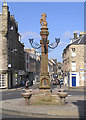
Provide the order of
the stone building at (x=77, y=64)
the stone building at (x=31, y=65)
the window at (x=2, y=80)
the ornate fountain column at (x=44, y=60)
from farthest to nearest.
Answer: the stone building at (x=31, y=65), the stone building at (x=77, y=64), the window at (x=2, y=80), the ornate fountain column at (x=44, y=60)

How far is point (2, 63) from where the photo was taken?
39469 mm

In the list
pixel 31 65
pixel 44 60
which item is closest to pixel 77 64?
pixel 44 60

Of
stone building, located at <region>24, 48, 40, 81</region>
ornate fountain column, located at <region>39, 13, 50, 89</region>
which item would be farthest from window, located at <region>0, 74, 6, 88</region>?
stone building, located at <region>24, 48, 40, 81</region>

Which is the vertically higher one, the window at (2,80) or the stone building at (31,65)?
the stone building at (31,65)

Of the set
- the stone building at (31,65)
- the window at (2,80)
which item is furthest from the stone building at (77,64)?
the stone building at (31,65)

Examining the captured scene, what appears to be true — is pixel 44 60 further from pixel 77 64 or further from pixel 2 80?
pixel 77 64

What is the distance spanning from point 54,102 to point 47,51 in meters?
5.94

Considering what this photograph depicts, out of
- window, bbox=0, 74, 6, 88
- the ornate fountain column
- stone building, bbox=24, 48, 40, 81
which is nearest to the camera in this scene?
the ornate fountain column

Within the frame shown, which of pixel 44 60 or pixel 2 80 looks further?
pixel 2 80

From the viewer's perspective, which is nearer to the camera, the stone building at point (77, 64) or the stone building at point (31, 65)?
the stone building at point (77, 64)

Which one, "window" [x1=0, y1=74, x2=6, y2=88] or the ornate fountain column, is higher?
the ornate fountain column

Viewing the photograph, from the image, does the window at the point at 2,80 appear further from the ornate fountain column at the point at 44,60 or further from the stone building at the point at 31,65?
the stone building at the point at 31,65

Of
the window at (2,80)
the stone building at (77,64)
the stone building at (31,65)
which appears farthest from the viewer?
the stone building at (31,65)

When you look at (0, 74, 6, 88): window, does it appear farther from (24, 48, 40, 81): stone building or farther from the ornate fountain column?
(24, 48, 40, 81): stone building
